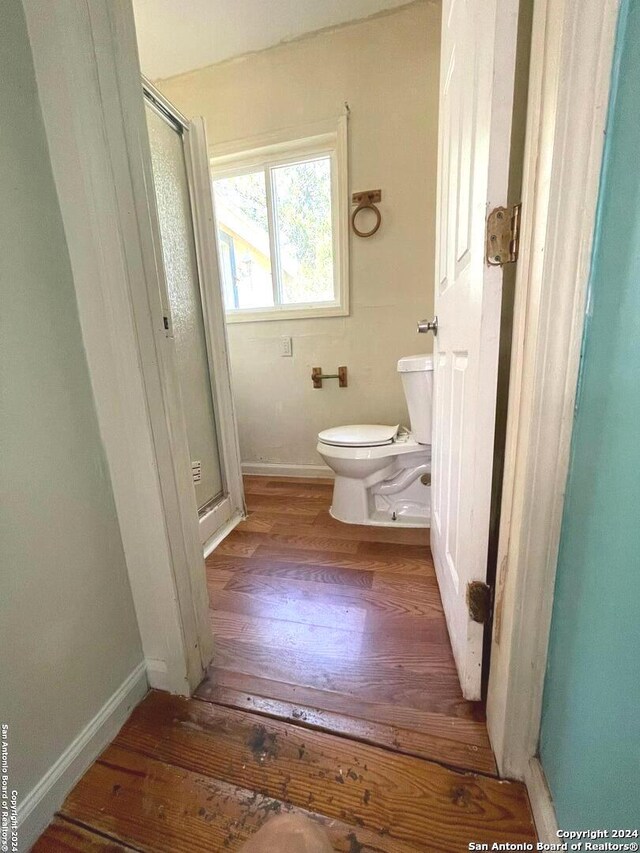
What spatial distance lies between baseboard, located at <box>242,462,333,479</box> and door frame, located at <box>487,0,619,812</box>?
157 centimetres

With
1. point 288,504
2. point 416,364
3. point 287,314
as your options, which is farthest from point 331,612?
point 287,314

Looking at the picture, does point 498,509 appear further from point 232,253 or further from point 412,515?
point 232,253

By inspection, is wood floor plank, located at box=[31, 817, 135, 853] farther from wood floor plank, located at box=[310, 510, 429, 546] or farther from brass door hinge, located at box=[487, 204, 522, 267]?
brass door hinge, located at box=[487, 204, 522, 267]

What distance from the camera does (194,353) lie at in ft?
4.81

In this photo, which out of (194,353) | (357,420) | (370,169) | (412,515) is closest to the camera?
(194,353)

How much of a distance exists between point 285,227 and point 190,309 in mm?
1003

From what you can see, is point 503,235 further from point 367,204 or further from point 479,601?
point 367,204

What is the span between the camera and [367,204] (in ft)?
5.77

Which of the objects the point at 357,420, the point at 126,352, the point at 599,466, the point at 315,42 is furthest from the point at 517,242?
the point at 315,42

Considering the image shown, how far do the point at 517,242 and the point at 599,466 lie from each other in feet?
1.29

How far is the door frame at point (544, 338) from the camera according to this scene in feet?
1.40

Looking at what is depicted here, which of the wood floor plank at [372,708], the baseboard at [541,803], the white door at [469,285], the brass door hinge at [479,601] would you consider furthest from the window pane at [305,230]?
the baseboard at [541,803]

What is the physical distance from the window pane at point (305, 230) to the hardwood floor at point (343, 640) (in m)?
1.44

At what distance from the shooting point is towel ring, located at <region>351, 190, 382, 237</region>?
1746 millimetres
